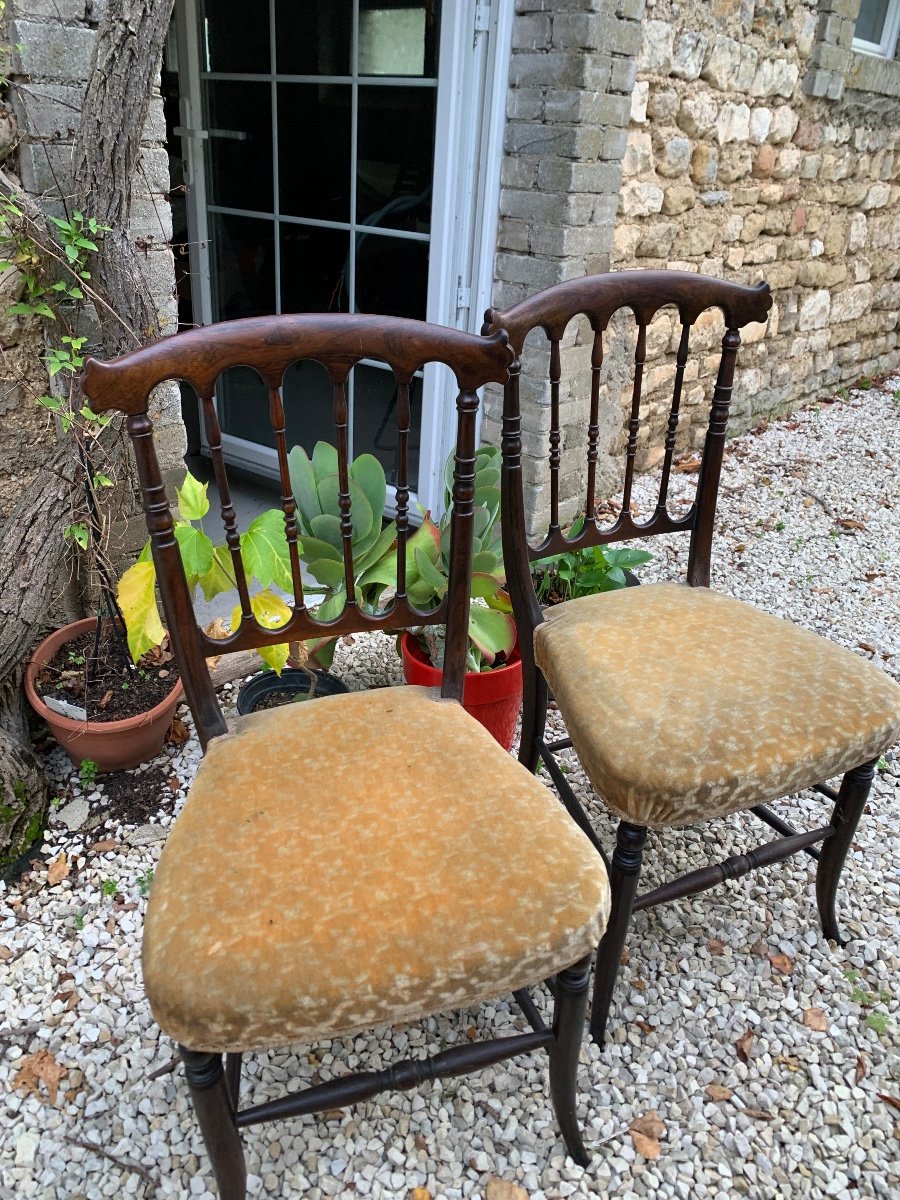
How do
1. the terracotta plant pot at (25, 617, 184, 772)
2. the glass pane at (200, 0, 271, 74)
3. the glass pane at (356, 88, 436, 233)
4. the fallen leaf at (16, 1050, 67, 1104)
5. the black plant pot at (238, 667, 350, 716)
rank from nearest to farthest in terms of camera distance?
the fallen leaf at (16, 1050, 67, 1104)
the terracotta plant pot at (25, 617, 184, 772)
the black plant pot at (238, 667, 350, 716)
the glass pane at (356, 88, 436, 233)
the glass pane at (200, 0, 271, 74)

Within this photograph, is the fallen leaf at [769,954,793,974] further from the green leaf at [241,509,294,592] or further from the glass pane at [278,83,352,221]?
the glass pane at [278,83,352,221]

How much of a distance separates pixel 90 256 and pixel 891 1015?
80.1 inches

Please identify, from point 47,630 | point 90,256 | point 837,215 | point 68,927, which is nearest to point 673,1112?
point 68,927

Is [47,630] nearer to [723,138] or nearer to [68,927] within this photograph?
[68,927]

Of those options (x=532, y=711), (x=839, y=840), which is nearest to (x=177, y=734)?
(x=532, y=711)

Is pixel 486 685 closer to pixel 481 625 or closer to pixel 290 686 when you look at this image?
pixel 481 625

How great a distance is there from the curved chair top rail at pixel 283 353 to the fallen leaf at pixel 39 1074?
3.26 ft

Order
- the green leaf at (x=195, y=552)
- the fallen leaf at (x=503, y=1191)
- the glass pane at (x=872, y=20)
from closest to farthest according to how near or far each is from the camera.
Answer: the fallen leaf at (x=503, y=1191), the green leaf at (x=195, y=552), the glass pane at (x=872, y=20)

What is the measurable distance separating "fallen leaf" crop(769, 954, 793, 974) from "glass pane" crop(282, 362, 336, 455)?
2.30 meters

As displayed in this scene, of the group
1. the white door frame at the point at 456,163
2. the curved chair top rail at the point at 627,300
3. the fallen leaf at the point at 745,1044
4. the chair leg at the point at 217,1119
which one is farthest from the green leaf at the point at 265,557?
the white door frame at the point at 456,163

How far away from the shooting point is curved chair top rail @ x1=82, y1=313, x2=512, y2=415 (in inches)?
41.8

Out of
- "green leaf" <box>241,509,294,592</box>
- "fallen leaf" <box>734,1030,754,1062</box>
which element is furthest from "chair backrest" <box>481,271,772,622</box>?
"fallen leaf" <box>734,1030,754,1062</box>

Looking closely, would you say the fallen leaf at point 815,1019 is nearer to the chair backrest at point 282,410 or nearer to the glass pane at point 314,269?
the chair backrest at point 282,410

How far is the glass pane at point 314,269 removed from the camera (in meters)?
2.79
